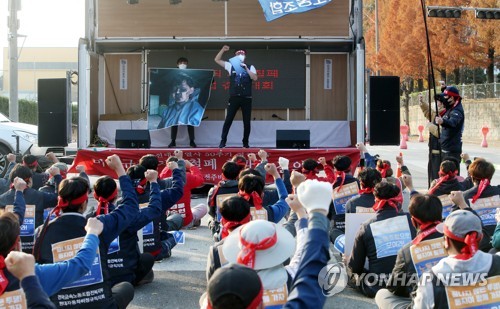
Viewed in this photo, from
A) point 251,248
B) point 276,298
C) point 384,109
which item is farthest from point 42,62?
point 251,248

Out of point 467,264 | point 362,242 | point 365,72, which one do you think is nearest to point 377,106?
point 365,72

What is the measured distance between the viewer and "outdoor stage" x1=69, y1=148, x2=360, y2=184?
40.6 feet

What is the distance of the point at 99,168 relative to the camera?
12.6 metres

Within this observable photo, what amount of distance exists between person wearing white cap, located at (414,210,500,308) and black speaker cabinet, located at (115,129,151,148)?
9.65m

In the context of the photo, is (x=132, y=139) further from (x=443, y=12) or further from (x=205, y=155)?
(x=443, y=12)

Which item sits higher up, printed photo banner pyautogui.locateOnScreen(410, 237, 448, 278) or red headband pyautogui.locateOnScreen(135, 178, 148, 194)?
red headband pyautogui.locateOnScreen(135, 178, 148, 194)

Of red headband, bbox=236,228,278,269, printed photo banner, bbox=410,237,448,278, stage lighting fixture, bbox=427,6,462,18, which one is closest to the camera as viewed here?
red headband, bbox=236,228,278,269

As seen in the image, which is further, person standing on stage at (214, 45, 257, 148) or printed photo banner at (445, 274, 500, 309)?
person standing on stage at (214, 45, 257, 148)

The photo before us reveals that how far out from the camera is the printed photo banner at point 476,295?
3.54 m

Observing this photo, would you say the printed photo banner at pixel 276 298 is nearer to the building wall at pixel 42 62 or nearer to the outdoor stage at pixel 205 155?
the outdoor stage at pixel 205 155

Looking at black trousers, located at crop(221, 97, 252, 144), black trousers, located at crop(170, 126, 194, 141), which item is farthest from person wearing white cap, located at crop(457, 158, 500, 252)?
black trousers, located at crop(170, 126, 194, 141)

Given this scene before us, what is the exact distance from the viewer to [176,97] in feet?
44.2

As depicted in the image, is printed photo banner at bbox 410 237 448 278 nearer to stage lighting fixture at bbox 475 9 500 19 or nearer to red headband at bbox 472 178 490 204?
red headband at bbox 472 178 490 204

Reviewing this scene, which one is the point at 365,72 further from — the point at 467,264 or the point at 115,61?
the point at 467,264
